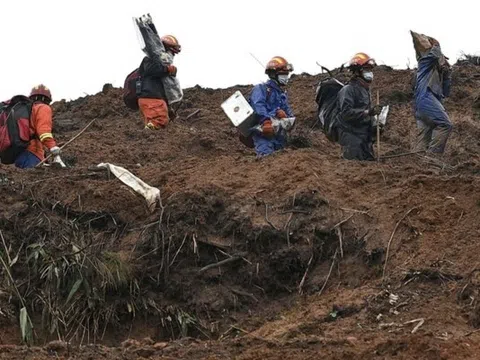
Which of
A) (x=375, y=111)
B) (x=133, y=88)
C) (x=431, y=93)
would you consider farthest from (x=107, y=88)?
(x=375, y=111)

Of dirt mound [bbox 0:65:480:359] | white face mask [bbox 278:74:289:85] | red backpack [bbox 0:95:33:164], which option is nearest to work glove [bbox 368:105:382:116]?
dirt mound [bbox 0:65:480:359]

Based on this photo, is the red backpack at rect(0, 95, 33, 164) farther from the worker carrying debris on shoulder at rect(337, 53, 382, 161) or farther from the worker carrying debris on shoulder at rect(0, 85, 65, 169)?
the worker carrying debris on shoulder at rect(337, 53, 382, 161)

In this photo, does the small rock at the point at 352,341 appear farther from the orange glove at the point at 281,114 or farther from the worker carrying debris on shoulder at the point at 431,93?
the worker carrying debris on shoulder at the point at 431,93

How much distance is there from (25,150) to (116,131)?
13.1 feet

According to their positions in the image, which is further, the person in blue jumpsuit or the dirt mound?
the person in blue jumpsuit

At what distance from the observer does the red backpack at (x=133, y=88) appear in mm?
12922

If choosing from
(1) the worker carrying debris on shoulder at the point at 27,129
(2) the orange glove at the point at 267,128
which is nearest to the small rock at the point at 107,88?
(1) the worker carrying debris on shoulder at the point at 27,129

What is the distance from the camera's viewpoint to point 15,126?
1116cm

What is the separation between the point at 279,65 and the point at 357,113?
44.6 inches

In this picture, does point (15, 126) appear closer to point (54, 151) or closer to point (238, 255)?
point (54, 151)

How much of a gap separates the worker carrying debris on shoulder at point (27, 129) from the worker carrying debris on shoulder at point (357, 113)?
2933mm

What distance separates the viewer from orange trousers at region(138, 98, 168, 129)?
13.0 metres

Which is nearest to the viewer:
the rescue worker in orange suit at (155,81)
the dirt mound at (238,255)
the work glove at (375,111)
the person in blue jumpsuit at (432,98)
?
the dirt mound at (238,255)

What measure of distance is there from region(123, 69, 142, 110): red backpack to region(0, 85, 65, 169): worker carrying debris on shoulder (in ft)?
5.34
